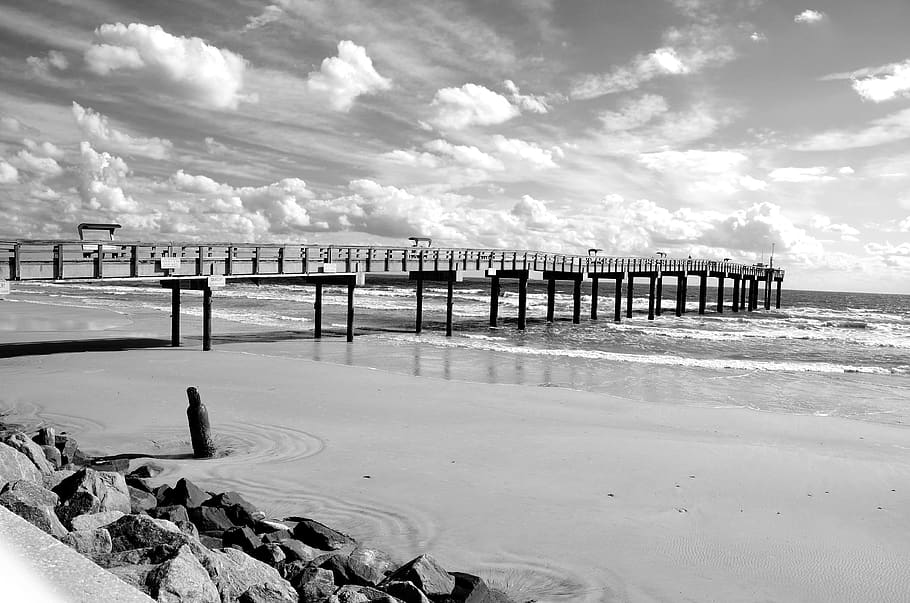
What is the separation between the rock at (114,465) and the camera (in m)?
8.05

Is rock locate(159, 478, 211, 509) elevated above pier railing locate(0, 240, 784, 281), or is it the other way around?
pier railing locate(0, 240, 784, 281)

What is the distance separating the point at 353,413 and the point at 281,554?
6.93 m

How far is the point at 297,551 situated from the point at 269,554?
282mm

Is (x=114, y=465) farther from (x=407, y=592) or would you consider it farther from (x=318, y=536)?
(x=407, y=592)

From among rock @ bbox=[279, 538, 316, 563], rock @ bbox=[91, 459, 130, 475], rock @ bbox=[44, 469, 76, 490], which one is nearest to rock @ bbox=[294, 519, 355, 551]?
rock @ bbox=[279, 538, 316, 563]

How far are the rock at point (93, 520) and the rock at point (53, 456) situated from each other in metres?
2.95

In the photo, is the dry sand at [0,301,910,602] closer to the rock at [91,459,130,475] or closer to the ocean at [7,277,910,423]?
the rock at [91,459,130,475]

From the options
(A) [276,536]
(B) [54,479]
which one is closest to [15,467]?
(B) [54,479]

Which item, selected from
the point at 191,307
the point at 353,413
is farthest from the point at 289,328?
the point at 353,413

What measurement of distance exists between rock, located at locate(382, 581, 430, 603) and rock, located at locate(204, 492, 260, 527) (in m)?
2.13

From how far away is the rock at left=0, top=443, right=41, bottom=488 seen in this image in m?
5.79

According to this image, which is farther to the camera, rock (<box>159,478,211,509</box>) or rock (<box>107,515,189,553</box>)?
rock (<box>159,478,211,509</box>)

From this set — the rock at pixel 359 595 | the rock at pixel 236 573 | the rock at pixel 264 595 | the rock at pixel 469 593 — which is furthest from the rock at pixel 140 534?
the rock at pixel 469 593

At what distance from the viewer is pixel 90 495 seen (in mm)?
5531
